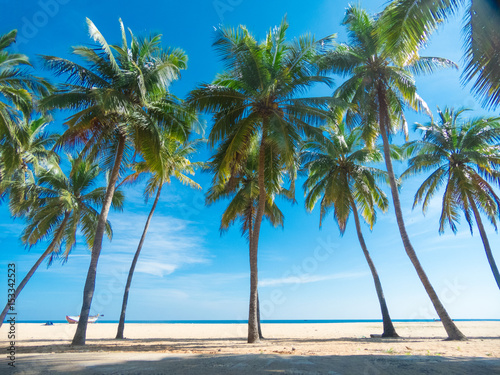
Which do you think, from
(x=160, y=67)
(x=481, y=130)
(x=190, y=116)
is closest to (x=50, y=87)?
(x=160, y=67)

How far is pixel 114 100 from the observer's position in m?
11.0

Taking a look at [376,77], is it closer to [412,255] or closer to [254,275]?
[412,255]

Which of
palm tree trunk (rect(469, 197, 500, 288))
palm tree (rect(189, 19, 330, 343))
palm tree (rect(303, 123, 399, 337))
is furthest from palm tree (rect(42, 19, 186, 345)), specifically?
palm tree trunk (rect(469, 197, 500, 288))

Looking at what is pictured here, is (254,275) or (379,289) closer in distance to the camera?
(254,275)

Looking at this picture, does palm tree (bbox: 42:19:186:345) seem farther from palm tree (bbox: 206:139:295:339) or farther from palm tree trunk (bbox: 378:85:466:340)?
palm tree trunk (bbox: 378:85:466:340)

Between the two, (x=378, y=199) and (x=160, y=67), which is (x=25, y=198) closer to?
(x=160, y=67)

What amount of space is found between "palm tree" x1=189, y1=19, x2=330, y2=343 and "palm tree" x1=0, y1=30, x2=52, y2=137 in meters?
6.72

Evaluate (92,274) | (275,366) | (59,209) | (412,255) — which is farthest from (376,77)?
(59,209)

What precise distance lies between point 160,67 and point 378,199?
13046 mm

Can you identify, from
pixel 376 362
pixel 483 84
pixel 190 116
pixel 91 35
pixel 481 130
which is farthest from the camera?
pixel 481 130

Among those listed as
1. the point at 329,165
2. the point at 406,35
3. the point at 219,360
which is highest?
the point at 329,165

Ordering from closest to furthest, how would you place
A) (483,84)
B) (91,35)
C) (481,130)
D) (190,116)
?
(483,84), (91,35), (190,116), (481,130)

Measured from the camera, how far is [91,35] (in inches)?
443

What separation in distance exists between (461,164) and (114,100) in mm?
16920
